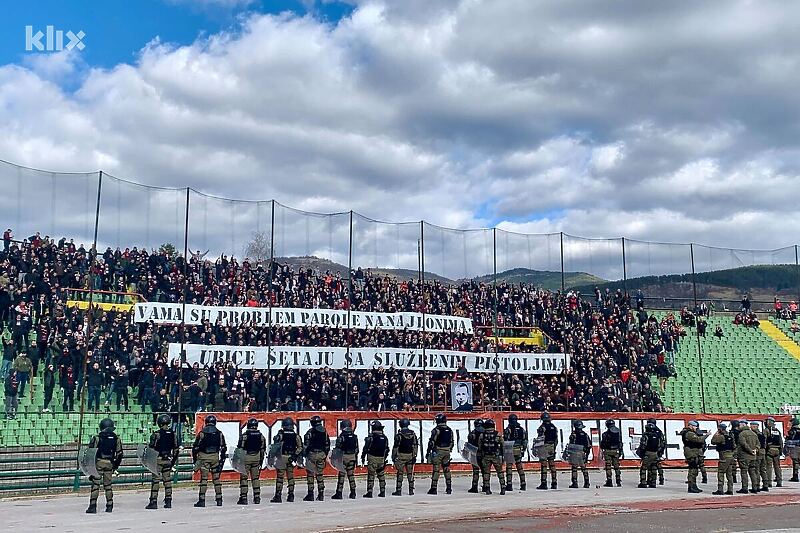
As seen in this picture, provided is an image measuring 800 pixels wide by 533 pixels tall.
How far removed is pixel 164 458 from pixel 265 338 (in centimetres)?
1167

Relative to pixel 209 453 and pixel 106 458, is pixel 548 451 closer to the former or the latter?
pixel 209 453

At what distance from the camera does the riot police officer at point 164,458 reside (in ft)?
55.0

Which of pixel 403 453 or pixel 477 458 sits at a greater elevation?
pixel 403 453

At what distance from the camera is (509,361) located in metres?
32.3

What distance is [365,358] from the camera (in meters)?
29.4

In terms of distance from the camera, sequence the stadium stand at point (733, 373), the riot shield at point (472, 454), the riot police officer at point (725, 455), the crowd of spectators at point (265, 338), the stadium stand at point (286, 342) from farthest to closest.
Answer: the stadium stand at point (733, 373) → the crowd of spectators at point (265, 338) → the stadium stand at point (286, 342) → the riot police officer at point (725, 455) → the riot shield at point (472, 454)

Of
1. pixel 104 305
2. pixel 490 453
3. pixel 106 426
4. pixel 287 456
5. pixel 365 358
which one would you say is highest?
pixel 104 305

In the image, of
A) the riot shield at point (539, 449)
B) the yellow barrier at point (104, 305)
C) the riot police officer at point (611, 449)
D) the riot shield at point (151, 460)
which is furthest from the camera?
the yellow barrier at point (104, 305)

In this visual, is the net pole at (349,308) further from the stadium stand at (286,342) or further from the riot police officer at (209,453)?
the riot police officer at (209,453)

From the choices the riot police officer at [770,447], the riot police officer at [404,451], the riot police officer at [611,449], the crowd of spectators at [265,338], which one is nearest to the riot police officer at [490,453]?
the riot police officer at [404,451]

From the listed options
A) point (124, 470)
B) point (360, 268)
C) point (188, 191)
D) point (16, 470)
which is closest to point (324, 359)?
point (360, 268)

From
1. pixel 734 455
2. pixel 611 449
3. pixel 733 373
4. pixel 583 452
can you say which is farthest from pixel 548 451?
pixel 733 373

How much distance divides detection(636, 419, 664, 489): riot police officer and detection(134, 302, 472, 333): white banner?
10.3 m

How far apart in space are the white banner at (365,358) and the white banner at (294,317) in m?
1.19
